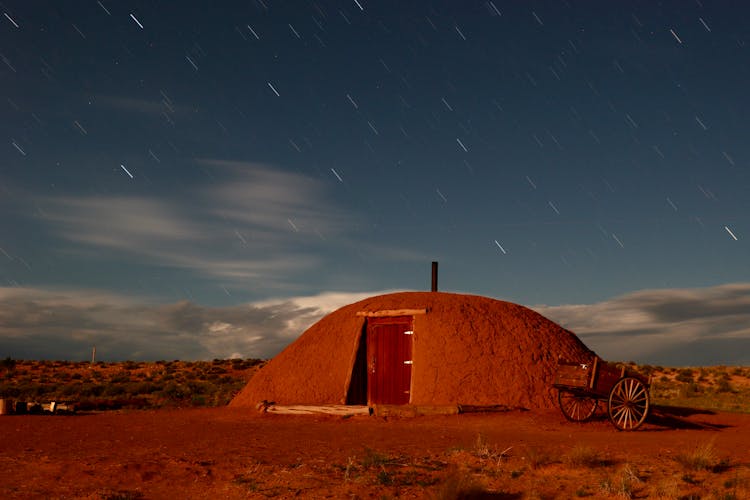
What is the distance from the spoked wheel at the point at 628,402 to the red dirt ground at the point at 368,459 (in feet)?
1.10

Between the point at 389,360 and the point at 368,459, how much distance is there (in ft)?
26.5

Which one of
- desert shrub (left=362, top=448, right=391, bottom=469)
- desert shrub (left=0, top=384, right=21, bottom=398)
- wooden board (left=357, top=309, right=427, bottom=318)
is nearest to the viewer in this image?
desert shrub (left=362, top=448, right=391, bottom=469)

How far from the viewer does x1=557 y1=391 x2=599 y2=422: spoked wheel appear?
55.1ft

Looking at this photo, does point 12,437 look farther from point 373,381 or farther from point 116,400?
point 116,400

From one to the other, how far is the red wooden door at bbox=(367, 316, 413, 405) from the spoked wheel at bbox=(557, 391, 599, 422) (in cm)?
393

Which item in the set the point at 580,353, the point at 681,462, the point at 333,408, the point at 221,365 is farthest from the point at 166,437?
the point at 221,365

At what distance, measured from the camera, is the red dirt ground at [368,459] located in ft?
30.7

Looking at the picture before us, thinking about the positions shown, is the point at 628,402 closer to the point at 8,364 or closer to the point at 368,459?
the point at 368,459

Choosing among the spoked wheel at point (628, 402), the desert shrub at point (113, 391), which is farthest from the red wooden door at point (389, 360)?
the desert shrub at point (113, 391)

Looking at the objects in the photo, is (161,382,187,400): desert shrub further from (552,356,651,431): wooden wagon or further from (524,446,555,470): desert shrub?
(524,446,555,470): desert shrub

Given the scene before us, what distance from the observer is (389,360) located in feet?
62.0

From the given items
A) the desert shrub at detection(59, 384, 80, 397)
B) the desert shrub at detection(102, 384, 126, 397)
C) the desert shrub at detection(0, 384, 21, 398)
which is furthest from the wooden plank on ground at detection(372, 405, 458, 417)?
the desert shrub at detection(0, 384, 21, 398)

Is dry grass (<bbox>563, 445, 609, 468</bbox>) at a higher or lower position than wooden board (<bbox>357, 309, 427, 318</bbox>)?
lower

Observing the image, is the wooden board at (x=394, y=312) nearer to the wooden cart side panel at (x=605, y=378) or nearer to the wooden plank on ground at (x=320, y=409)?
the wooden plank on ground at (x=320, y=409)
